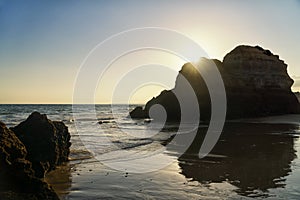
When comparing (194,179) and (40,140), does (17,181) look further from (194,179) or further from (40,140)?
(194,179)

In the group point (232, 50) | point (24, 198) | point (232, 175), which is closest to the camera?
point (24, 198)

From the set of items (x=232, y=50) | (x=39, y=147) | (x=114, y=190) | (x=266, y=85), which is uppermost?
(x=232, y=50)

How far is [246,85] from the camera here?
180 ft

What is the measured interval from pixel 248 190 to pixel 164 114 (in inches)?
1818

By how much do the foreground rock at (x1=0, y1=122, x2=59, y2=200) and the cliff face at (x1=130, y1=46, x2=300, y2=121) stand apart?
4411cm

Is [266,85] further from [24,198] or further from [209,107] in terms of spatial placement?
[24,198]

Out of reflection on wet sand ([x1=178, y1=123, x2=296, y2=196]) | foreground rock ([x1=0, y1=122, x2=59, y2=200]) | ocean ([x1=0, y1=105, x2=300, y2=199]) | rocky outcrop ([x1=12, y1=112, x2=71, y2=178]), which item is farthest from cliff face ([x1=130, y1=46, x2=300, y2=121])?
foreground rock ([x1=0, y1=122, x2=59, y2=200])

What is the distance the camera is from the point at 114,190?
8953mm

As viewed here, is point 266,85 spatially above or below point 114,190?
above

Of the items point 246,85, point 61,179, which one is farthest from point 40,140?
point 246,85

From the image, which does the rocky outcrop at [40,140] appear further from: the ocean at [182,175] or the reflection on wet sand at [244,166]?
the reflection on wet sand at [244,166]

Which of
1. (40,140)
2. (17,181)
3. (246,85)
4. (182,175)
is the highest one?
(246,85)

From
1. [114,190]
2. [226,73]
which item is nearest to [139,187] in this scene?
[114,190]

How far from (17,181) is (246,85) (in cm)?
5191
